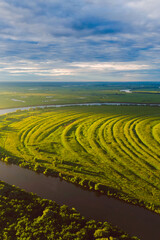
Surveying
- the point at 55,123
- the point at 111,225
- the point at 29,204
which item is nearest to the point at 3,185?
the point at 29,204

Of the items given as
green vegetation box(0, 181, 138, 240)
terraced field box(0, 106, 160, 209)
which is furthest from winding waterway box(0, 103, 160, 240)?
terraced field box(0, 106, 160, 209)

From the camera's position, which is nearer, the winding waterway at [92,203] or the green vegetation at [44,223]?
the green vegetation at [44,223]

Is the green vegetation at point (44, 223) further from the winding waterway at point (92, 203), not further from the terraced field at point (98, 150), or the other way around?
the terraced field at point (98, 150)

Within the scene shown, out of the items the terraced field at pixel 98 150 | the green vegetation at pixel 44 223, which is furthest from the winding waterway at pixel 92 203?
the terraced field at pixel 98 150

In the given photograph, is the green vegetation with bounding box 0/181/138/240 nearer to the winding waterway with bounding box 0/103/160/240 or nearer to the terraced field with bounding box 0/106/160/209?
the winding waterway with bounding box 0/103/160/240

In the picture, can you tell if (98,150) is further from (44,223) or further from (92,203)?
(44,223)

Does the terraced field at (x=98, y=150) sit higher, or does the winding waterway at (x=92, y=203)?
the terraced field at (x=98, y=150)

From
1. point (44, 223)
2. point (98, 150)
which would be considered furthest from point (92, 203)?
point (98, 150)
